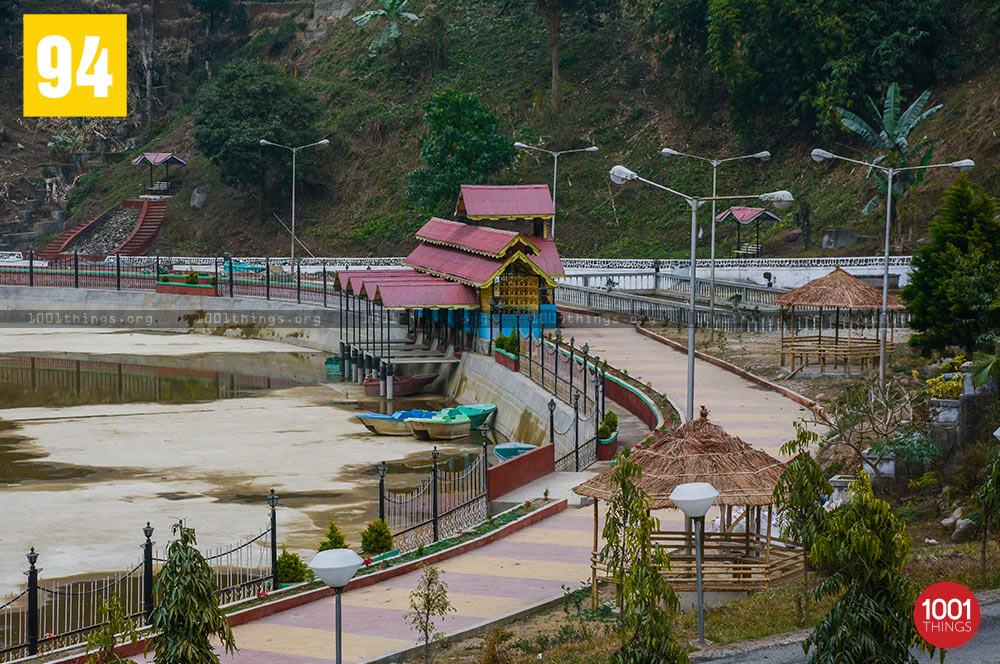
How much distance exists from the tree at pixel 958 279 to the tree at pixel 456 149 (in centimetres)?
4196

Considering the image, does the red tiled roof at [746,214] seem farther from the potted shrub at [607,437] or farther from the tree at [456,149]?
the potted shrub at [607,437]

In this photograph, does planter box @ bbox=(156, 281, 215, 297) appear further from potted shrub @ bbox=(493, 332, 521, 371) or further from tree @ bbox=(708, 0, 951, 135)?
tree @ bbox=(708, 0, 951, 135)

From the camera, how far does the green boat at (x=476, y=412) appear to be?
44219 mm

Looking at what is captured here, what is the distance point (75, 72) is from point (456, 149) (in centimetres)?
3402

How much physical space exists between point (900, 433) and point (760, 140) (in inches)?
2266

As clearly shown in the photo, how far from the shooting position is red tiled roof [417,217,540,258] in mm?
50625

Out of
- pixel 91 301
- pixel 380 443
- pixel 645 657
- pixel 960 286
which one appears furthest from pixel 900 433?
pixel 91 301

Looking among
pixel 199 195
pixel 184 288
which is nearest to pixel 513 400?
pixel 184 288

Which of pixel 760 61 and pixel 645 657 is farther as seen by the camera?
pixel 760 61

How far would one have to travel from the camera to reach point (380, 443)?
138 ft

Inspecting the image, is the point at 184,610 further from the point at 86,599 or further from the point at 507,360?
the point at 507,360

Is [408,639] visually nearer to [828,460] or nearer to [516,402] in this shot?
[828,460]

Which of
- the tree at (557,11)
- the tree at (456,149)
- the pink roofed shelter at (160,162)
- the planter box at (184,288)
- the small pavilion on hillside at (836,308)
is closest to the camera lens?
the small pavilion on hillside at (836,308)


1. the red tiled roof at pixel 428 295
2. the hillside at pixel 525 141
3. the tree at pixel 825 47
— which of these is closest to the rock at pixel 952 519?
the red tiled roof at pixel 428 295
